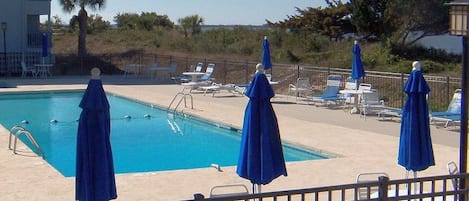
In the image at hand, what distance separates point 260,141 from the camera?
7.78 m

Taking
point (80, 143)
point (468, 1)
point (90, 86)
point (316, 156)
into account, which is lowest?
point (316, 156)

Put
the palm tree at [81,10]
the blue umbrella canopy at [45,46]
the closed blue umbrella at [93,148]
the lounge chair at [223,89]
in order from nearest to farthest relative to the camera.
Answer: the closed blue umbrella at [93,148] < the lounge chair at [223,89] < the blue umbrella canopy at [45,46] < the palm tree at [81,10]

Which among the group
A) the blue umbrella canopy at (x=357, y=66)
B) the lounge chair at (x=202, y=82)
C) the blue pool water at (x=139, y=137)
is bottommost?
the blue pool water at (x=139, y=137)

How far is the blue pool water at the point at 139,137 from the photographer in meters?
12.9

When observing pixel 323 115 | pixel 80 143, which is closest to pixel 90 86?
pixel 80 143

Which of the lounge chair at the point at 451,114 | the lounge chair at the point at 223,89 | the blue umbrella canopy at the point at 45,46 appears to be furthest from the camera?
the blue umbrella canopy at the point at 45,46

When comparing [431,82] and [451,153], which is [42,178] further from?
[431,82]

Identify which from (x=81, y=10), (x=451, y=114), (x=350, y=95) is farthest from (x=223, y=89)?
(x=81, y=10)

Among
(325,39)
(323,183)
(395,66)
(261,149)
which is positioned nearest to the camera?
(261,149)

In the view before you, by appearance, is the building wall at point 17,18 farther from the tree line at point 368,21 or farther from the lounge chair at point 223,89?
the lounge chair at point 223,89

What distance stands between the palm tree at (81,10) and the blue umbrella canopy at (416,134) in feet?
83.9

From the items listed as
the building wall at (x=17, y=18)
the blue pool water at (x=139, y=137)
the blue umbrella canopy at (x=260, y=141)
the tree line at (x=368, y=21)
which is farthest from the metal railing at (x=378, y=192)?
the building wall at (x=17, y=18)

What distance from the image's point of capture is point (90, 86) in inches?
273

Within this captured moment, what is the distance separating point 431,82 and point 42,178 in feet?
43.4
